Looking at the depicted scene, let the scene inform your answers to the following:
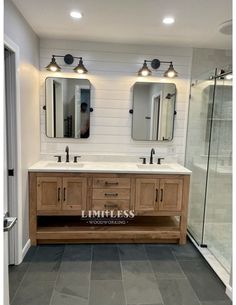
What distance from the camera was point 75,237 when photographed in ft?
9.23

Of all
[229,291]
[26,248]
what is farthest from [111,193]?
[229,291]

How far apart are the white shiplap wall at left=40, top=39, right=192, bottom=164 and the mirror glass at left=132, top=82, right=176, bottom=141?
81 mm

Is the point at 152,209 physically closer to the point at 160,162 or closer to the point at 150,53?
the point at 160,162

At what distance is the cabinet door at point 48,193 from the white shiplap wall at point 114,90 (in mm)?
653

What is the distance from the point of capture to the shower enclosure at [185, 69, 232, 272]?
2.92 meters

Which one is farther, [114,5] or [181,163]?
[181,163]

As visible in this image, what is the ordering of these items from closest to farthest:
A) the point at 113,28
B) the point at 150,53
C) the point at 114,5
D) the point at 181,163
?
the point at 114,5 < the point at 113,28 < the point at 150,53 < the point at 181,163

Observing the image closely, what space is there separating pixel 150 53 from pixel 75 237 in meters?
2.57

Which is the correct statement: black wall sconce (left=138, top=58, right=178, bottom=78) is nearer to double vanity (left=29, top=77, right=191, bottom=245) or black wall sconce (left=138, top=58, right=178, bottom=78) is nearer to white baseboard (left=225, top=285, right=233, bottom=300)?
double vanity (left=29, top=77, right=191, bottom=245)

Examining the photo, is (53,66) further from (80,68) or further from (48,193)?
(48,193)

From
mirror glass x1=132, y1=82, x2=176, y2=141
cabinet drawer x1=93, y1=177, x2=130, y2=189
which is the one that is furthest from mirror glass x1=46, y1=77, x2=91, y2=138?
cabinet drawer x1=93, y1=177, x2=130, y2=189

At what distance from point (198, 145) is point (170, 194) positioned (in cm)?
83

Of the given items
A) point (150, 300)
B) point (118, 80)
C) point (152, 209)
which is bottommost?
point (150, 300)

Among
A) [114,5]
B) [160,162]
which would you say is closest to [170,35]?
[114,5]
